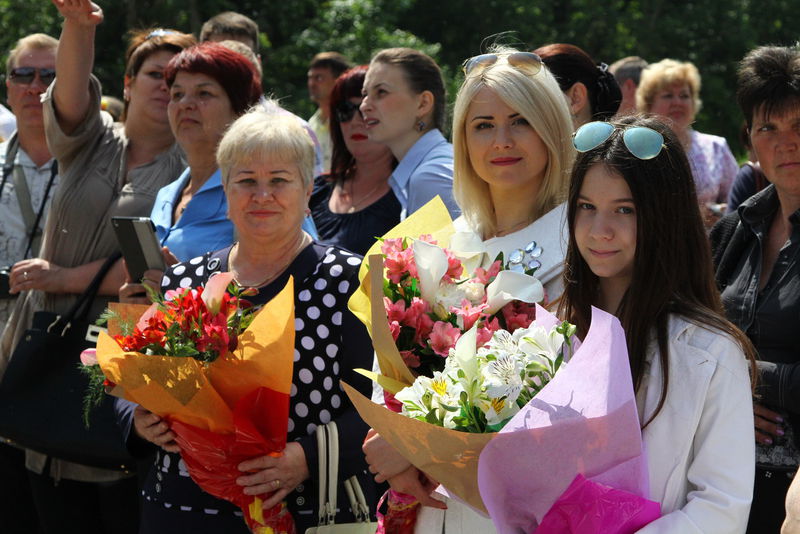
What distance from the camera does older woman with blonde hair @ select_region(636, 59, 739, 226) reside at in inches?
235

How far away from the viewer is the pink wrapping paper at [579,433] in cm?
204

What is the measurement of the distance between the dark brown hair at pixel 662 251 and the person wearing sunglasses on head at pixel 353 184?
2179mm

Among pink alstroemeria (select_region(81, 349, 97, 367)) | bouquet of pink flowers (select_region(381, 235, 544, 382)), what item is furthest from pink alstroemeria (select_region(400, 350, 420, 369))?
pink alstroemeria (select_region(81, 349, 97, 367))

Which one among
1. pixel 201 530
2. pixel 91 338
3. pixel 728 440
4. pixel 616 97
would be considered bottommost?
pixel 201 530

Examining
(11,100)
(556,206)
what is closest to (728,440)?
(556,206)

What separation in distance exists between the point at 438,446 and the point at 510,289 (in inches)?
22.0

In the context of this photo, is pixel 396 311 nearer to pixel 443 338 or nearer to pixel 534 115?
pixel 443 338

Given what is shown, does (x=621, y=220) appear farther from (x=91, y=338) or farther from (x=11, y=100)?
(x=11, y=100)

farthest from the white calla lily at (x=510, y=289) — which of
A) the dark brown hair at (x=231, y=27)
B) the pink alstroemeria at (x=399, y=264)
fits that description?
the dark brown hair at (x=231, y=27)

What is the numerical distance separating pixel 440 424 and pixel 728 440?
0.63 meters

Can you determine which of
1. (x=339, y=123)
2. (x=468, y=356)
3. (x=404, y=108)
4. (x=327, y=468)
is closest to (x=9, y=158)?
(x=339, y=123)

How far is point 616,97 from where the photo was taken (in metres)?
4.20

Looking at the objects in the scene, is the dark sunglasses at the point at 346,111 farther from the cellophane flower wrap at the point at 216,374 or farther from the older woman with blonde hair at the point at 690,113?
the cellophane flower wrap at the point at 216,374

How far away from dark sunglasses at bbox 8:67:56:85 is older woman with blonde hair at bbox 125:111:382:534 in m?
2.33
